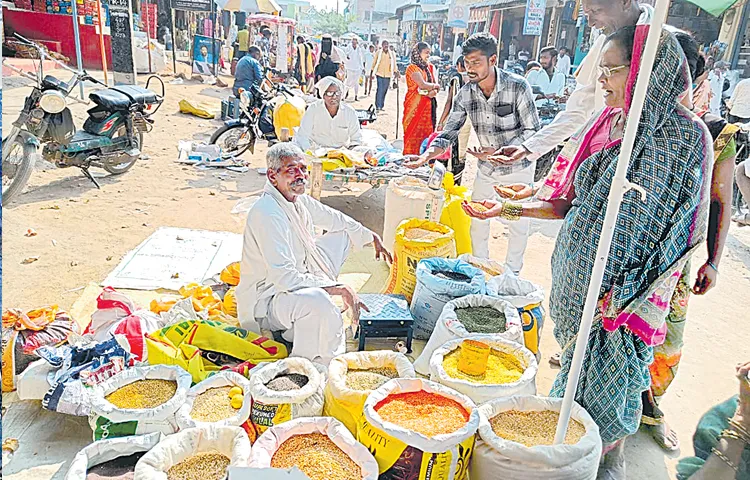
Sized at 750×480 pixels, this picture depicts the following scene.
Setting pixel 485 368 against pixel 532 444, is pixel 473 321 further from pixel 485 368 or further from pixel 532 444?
pixel 532 444

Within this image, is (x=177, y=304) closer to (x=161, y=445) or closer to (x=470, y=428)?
(x=161, y=445)

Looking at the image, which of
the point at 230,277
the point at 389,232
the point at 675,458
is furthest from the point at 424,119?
the point at 675,458

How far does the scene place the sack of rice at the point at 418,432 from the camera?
172 cm

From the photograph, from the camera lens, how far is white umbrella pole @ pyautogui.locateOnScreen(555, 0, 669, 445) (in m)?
1.28

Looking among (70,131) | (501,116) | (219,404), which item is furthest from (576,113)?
(70,131)

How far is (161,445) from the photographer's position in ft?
5.55

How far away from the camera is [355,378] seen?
2193mm

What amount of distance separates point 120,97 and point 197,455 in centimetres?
543

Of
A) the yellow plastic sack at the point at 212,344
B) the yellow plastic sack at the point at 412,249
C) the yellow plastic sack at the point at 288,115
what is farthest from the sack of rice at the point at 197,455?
the yellow plastic sack at the point at 288,115

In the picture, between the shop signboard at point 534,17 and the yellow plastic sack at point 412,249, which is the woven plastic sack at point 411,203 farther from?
the shop signboard at point 534,17

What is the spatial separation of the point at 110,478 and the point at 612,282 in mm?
1829

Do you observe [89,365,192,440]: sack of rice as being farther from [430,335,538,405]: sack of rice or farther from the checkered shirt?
the checkered shirt

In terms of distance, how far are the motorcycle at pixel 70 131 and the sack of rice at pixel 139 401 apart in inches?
148

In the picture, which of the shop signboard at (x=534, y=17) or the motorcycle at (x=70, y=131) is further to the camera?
the shop signboard at (x=534, y=17)
